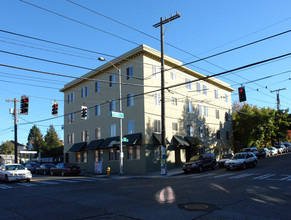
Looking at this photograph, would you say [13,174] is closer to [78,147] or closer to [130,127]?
[130,127]

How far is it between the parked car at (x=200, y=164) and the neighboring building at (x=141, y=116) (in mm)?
4152

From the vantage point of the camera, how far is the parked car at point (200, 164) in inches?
961

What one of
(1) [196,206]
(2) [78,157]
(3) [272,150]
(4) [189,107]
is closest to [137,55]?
(4) [189,107]

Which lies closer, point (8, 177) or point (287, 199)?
point (287, 199)

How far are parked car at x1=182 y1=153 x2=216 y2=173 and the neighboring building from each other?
163 inches

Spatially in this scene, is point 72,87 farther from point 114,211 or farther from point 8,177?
point 114,211

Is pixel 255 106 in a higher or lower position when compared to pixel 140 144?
higher

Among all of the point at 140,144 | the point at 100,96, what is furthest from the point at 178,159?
the point at 100,96

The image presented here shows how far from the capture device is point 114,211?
7824mm

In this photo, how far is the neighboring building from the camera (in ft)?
91.7

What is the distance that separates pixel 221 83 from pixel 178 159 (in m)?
17.0

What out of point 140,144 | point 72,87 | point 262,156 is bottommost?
point 262,156

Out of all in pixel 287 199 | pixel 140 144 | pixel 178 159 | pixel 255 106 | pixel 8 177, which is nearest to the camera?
pixel 287 199

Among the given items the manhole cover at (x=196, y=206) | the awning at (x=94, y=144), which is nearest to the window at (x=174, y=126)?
the awning at (x=94, y=144)
